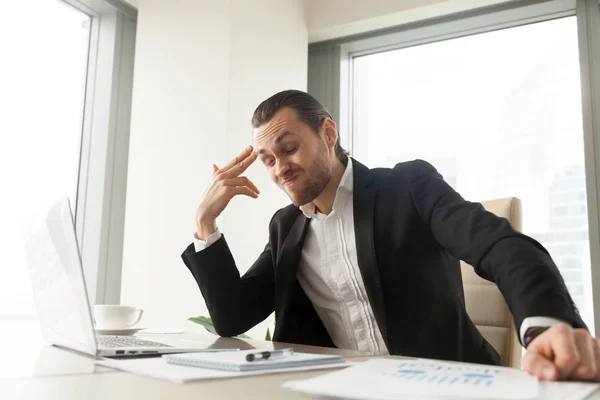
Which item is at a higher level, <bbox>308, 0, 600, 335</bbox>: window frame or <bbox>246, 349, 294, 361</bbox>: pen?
<bbox>308, 0, 600, 335</bbox>: window frame

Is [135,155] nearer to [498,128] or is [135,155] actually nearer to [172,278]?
[172,278]

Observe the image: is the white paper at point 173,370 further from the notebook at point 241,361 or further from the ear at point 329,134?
the ear at point 329,134

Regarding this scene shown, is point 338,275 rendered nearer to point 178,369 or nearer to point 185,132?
point 178,369

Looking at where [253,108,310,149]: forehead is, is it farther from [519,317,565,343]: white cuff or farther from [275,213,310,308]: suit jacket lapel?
[519,317,565,343]: white cuff

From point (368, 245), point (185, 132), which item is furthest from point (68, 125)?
point (368, 245)

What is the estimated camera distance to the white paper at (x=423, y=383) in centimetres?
50

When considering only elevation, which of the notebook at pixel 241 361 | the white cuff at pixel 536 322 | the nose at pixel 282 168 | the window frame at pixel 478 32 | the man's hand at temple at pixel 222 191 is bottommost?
the notebook at pixel 241 361

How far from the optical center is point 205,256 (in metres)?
1.38

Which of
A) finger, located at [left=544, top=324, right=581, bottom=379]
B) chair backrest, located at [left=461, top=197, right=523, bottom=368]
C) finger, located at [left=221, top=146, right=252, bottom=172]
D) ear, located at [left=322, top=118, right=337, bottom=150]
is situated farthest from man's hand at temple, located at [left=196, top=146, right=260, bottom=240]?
finger, located at [left=544, top=324, right=581, bottom=379]

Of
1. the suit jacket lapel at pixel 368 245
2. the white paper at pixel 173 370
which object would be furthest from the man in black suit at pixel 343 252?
the white paper at pixel 173 370

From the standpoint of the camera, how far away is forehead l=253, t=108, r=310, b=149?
4.86 ft

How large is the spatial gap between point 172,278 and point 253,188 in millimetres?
925

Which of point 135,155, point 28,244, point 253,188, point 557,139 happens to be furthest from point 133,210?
point 557,139

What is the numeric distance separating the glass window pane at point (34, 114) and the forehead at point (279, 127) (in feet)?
3.28
